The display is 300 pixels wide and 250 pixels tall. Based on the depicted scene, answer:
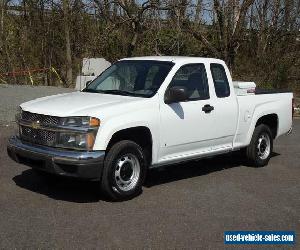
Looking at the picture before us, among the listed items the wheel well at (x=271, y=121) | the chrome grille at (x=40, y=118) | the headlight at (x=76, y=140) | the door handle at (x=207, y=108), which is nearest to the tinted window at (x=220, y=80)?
the door handle at (x=207, y=108)

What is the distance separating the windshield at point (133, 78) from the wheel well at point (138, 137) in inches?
20.3

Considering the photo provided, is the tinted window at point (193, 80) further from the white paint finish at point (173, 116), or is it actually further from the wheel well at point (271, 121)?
the wheel well at point (271, 121)

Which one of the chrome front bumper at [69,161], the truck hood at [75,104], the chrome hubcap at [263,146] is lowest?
the chrome hubcap at [263,146]

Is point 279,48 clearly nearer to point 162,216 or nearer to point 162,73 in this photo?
point 162,73

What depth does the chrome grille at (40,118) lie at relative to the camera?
646 centimetres

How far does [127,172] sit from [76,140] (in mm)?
854

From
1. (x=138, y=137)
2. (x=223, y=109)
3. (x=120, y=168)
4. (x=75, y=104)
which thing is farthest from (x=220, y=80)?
(x=75, y=104)

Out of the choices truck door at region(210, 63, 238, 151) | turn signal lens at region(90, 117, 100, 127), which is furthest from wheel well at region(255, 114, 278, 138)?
turn signal lens at region(90, 117, 100, 127)

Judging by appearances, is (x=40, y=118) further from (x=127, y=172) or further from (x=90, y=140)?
(x=127, y=172)

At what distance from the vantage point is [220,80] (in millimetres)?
8305

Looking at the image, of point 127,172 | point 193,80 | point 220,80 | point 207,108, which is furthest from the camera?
point 220,80

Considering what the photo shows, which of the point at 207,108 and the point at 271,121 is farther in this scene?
the point at 271,121

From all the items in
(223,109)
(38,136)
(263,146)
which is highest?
(223,109)

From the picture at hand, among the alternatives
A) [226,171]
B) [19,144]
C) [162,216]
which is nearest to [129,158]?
[162,216]
